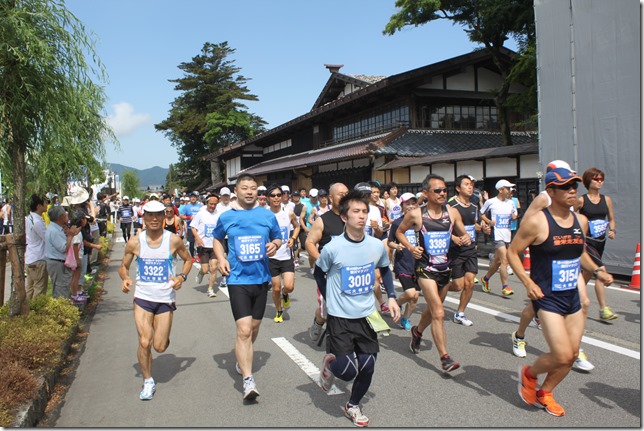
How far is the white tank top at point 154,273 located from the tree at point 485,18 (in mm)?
16031

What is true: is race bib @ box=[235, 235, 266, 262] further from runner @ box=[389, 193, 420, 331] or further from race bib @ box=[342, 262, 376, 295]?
runner @ box=[389, 193, 420, 331]

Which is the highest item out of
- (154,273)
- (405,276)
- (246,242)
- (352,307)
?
(246,242)

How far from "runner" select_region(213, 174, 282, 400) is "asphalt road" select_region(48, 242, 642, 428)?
0.56m

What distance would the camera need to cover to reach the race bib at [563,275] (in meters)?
4.08

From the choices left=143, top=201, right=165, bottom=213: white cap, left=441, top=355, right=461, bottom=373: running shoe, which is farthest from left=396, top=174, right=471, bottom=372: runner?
left=143, top=201, right=165, bottom=213: white cap

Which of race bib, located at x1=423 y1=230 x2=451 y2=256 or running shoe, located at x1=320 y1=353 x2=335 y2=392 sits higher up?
race bib, located at x1=423 y1=230 x2=451 y2=256

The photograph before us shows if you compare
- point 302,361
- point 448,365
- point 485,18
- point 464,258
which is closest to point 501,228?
point 464,258

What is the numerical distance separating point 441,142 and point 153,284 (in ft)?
59.2

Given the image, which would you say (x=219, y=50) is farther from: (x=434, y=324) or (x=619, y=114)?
(x=434, y=324)

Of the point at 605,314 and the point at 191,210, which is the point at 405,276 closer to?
the point at 605,314

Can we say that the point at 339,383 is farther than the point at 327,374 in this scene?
Yes

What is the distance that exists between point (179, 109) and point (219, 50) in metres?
7.26

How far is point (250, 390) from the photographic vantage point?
A: 4.51 meters

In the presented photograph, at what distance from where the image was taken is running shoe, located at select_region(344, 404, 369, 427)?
3982mm
